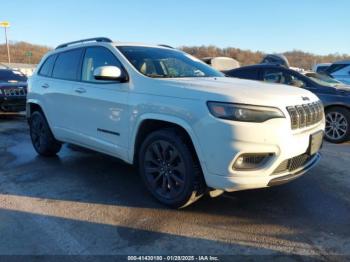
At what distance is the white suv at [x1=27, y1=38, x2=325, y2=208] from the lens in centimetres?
326

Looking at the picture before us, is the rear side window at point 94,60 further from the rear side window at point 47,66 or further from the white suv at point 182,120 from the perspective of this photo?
the rear side window at point 47,66

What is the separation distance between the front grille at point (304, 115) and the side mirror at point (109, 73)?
186 centimetres

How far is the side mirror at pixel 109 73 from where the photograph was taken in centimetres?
399

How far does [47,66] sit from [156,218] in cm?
343

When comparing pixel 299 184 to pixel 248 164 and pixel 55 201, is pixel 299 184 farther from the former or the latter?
pixel 55 201

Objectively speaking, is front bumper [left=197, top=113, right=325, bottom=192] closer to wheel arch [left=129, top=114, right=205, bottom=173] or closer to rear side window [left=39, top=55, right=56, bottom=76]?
wheel arch [left=129, top=114, right=205, bottom=173]

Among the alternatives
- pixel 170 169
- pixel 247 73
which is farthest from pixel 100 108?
pixel 247 73

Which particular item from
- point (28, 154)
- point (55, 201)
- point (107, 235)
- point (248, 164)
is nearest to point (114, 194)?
point (55, 201)

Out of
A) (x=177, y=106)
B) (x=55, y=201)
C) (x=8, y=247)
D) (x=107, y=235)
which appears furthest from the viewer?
(x=55, y=201)

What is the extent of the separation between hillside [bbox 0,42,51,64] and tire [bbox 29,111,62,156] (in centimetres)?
4920

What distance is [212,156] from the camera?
3322mm

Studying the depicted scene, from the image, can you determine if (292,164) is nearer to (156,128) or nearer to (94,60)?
(156,128)

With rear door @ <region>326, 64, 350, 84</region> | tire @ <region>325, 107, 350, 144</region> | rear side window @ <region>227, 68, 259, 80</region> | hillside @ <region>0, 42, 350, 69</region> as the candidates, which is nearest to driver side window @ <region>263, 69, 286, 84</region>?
rear side window @ <region>227, 68, 259, 80</region>

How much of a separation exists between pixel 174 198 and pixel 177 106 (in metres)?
0.96
